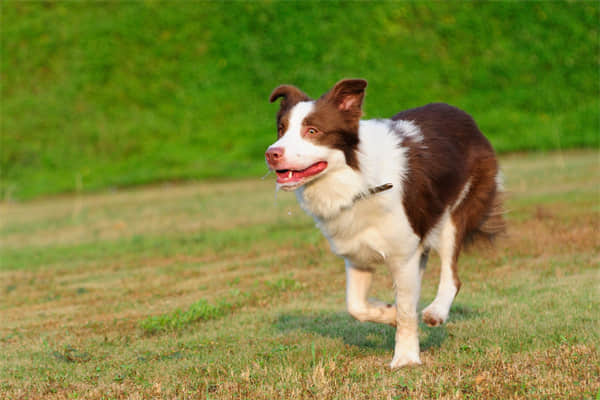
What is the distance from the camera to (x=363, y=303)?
5891mm

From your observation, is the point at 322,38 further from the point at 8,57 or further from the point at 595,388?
the point at 595,388

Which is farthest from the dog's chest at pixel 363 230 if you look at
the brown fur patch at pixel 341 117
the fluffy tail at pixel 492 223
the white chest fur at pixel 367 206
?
the fluffy tail at pixel 492 223

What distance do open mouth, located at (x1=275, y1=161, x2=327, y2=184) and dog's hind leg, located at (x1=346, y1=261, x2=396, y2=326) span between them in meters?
1.11

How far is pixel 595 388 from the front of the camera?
15.7ft

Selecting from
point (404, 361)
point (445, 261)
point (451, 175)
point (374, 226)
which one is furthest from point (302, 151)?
point (445, 261)

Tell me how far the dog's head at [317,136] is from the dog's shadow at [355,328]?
2.01 m

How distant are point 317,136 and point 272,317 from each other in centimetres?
331

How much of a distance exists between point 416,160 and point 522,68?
78.4ft

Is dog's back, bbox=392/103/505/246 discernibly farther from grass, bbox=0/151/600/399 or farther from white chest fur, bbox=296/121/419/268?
grass, bbox=0/151/600/399

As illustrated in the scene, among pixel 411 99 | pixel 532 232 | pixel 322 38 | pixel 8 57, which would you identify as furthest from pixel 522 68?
pixel 8 57

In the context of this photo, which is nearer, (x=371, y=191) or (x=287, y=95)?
(x=371, y=191)

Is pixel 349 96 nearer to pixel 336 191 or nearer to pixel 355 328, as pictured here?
pixel 336 191

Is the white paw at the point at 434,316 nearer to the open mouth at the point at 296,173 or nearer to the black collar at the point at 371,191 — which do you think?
the black collar at the point at 371,191

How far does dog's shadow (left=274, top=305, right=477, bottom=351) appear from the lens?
21.4 ft
